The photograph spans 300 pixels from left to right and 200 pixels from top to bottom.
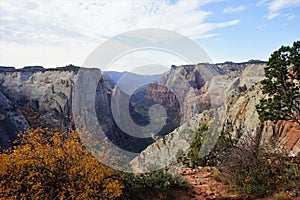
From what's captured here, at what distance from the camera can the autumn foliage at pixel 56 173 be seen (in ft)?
21.3

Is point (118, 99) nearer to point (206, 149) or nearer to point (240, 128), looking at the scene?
point (240, 128)

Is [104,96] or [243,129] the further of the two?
[104,96]

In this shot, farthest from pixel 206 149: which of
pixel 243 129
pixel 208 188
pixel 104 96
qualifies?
pixel 104 96

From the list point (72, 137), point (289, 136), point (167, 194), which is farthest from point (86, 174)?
point (289, 136)

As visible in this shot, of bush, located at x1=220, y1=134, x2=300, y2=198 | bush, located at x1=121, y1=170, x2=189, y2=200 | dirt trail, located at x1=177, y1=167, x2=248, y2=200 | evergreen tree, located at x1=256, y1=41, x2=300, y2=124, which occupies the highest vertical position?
evergreen tree, located at x1=256, y1=41, x2=300, y2=124

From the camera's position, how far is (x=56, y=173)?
7070 mm

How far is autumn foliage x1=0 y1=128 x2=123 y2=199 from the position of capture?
648cm

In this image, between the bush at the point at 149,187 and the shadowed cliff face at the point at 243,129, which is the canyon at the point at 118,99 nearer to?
the shadowed cliff face at the point at 243,129

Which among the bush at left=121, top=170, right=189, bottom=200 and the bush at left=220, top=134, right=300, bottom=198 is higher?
the bush at left=220, top=134, right=300, bottom=198

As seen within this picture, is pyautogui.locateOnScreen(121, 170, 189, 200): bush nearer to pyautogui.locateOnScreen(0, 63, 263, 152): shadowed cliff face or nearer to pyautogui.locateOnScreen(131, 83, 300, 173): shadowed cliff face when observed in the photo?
pyautogui.locateOnScreen(131, 83, 300, 173): shadowed cliff face

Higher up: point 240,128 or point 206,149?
point 240,128

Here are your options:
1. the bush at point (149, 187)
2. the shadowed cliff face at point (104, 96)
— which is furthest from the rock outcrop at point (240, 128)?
the shadowed cliff face at point (104, 96)

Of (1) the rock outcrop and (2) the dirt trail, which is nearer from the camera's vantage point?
(2) the dirt trail

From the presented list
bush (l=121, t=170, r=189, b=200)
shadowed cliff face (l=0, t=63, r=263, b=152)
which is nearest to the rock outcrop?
bush (l=121, t=170, r=189, b=200)
